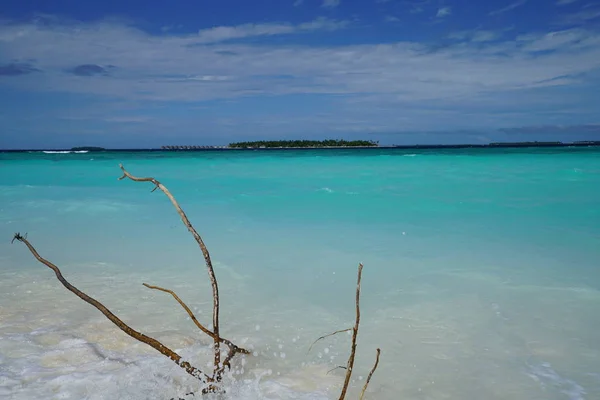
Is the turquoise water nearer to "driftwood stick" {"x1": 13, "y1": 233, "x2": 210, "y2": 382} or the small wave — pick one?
the small wave

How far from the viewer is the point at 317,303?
383 cm

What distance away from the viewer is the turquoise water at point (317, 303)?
8.11ft

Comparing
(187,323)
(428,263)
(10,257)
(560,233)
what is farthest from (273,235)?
(560,233)

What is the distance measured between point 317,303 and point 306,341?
0.80 m

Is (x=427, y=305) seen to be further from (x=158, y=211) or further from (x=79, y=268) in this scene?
(x=158, y=211)

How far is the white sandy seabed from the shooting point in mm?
2375

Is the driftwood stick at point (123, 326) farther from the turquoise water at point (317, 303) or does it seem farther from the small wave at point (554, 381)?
the small wave at point (554, 381)

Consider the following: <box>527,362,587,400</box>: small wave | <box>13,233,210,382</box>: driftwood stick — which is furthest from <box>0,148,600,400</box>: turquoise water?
<box>13,233,210,382</box>: driftwood stick

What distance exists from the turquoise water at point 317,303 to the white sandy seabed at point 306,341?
0.01 meters

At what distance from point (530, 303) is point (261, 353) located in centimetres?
238

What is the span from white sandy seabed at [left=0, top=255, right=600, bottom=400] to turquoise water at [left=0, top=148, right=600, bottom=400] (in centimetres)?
1

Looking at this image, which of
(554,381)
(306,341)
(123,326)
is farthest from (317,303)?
(123,326)

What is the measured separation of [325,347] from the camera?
294cm

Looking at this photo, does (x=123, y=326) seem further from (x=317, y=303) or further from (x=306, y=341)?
(x=317, y=303)
